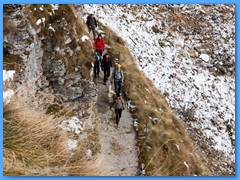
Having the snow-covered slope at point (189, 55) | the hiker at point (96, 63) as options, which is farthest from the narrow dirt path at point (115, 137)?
the snow-covered slope at point (189, 55)

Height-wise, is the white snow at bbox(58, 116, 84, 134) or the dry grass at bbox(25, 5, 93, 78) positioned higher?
the dry grass at bbox(25, 5, 93, 78)

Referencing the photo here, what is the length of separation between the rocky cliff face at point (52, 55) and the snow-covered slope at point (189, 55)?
221 centimetres

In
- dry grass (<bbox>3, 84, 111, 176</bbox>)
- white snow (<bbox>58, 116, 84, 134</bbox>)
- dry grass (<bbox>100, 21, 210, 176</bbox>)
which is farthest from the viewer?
dry grass (<bbox>100, 21, 210, 176</bbox>)

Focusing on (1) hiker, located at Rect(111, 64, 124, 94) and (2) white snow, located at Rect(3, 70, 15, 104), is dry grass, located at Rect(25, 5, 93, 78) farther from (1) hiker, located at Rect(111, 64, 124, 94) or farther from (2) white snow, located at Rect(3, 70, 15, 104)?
(2) white snow, located at Rect(3, 70, 15, 104)

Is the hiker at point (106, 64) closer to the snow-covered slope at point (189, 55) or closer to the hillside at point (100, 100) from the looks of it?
the hillside at point (100, 100)

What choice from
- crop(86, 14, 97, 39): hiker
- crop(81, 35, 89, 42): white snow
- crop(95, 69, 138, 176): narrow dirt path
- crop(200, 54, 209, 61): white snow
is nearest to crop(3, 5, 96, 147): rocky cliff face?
crop(81, 35, 89, 42): white snow

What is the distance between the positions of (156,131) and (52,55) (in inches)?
153

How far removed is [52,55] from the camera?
12.2m

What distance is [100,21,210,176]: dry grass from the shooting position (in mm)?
11678

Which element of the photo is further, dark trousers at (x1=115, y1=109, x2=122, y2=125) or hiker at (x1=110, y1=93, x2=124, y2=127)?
dark trousers at (x1=115, y1=109, x2=122, y2=125)

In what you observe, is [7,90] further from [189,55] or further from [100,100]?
[189,55]

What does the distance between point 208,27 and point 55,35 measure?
989 cm

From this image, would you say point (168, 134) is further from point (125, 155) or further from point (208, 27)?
point (208, 27)

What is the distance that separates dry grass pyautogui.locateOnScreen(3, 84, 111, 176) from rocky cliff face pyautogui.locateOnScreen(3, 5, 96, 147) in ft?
6.24
